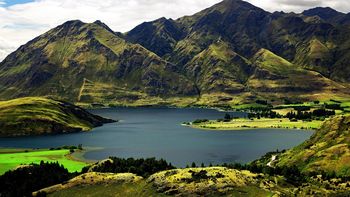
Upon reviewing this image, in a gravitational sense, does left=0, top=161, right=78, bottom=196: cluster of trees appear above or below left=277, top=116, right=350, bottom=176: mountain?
below

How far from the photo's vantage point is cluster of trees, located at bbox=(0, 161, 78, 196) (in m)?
155

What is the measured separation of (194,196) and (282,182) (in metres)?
28.4

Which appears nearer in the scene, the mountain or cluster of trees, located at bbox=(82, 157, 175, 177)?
cluster of trees, located at bbox=(82, 157, 175, 177)

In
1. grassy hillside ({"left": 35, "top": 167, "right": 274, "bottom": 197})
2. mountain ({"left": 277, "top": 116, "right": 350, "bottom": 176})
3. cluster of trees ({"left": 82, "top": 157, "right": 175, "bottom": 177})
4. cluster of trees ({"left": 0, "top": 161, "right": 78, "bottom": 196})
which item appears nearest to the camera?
grassy hillside ({"left": 35, "top": 167, "right": 274, "bottom": 197})

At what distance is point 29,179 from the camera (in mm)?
166500

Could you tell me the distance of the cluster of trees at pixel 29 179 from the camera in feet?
507

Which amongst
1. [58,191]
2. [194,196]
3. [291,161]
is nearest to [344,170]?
[291,161]

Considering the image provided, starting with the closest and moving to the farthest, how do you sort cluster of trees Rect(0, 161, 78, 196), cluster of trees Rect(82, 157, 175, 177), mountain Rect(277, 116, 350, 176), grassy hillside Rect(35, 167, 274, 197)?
1. grassy hillside Rect(35, 167, 274, 197)
2. cluster of trees Rect(0, 161, 78, 196)
3. cluster of trees Rect(82, 157, 175, 177)
4. mountain Rect(277, 116, 350, 176)

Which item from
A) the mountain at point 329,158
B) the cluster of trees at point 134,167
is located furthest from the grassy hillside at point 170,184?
the mountain at point 329,158

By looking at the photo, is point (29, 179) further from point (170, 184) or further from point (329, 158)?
point (329, 158)

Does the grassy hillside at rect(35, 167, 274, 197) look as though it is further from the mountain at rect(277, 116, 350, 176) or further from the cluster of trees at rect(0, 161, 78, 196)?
the mountain at rect(277, 116, 350, 176)

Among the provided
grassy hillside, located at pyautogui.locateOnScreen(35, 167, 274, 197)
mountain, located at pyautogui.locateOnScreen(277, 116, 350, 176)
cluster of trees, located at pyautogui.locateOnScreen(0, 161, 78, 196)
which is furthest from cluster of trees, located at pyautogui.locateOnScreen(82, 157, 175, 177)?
mountain, located at pyautogui.locateOnScreen(277, 116, 350, 176)

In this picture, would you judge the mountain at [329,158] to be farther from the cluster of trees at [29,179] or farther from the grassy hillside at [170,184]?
the cluster of trees at [29,179]

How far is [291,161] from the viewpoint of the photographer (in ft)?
652
